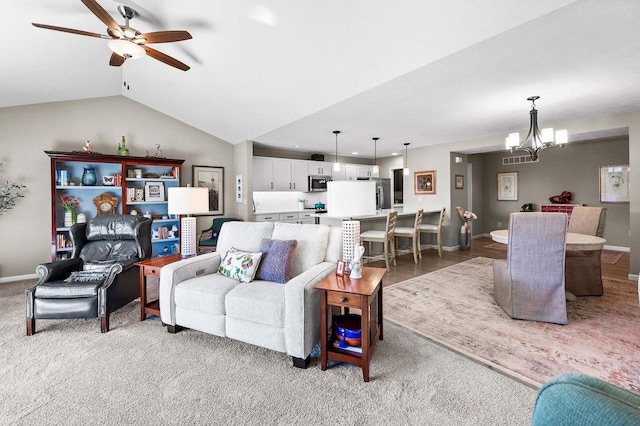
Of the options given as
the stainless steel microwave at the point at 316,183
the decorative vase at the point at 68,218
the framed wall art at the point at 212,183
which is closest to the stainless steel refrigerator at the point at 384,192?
the stainless steel microwave at the point at 316,183

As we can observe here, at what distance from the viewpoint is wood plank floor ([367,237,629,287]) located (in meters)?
4.23

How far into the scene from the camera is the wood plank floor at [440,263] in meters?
4.23

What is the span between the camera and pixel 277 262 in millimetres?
2441

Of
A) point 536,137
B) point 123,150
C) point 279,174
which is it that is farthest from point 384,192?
point 123,150

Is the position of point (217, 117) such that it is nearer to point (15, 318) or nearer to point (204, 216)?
point (204, 216)

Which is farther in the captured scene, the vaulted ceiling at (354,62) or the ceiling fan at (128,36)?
the ceiling fan at (128,36)

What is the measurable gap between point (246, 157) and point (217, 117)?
3.16 ft

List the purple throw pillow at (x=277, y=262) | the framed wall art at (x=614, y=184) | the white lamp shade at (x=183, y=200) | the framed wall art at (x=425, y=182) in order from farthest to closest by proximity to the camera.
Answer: the framed wall art at (x=425, y=182)
the framed wall art at (x=614, y=184)
the white lamp shade at (x=183, y=200)
the purple throw pillow at (x=277, y=262)

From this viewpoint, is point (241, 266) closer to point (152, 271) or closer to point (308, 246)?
point (308, 246)

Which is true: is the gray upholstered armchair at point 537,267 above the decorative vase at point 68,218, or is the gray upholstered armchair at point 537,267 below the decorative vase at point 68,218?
below

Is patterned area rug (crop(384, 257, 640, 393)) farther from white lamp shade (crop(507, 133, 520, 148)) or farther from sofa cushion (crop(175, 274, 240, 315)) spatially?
white lamp shade (crop(507, 133, 520, 148))

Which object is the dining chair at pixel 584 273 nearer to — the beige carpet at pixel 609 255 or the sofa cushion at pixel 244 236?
the beige carpet at pixel 609 255

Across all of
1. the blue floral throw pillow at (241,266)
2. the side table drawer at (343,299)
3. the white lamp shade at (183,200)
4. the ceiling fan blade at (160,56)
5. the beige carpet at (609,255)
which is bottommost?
the beige carpet at (609,255)

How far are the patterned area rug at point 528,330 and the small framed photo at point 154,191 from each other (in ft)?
13.5
